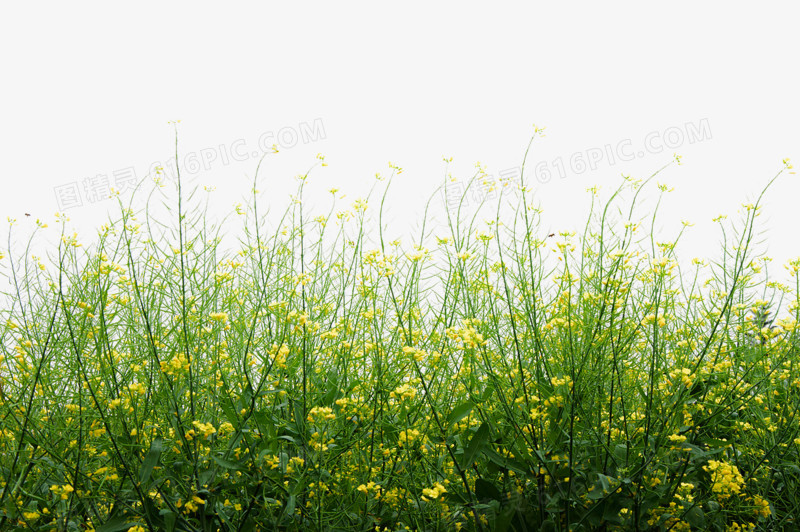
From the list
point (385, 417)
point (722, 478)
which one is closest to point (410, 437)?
point (385, 417)

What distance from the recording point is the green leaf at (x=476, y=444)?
195cm

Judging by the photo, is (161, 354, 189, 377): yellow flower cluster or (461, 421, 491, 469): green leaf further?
(461, 421, 491, 469): green leaf

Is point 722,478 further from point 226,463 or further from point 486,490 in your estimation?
point 226,463

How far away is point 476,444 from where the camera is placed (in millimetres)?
1965

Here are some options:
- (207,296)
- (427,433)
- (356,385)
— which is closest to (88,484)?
(207,296)

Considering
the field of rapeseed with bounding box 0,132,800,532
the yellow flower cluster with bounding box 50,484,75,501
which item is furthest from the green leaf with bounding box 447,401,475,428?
the yellow flower cluster with bounding box 50,484,75,501

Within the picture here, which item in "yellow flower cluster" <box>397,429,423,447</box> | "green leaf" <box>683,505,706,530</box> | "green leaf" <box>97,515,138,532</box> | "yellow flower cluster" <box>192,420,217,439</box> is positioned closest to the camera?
"yellow flower cluster" <box>192,420,217,439</box>

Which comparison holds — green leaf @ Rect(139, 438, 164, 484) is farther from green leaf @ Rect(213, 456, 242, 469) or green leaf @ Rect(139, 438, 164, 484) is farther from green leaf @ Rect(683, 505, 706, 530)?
green leaf @ Rect(683, 505, 706, 530)

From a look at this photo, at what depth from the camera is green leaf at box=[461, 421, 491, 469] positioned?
1951 millimetres

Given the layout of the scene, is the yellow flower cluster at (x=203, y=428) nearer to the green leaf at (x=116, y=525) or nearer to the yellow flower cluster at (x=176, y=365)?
the yellow flower cluster at (x=176, y=365)

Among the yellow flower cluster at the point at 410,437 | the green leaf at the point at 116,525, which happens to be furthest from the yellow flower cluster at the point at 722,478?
the green leaf at the point at 116,525

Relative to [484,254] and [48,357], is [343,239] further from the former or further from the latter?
[48,357]

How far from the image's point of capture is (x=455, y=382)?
220 cm

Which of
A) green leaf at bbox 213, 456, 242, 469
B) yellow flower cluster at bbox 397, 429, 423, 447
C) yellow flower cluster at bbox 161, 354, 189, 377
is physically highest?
yellow flower cluster at bbox 161, 354, 189, 377
